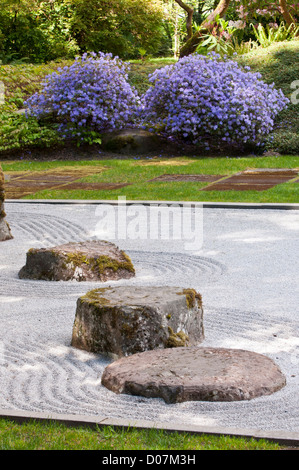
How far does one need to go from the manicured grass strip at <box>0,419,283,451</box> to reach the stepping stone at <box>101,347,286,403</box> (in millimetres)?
458

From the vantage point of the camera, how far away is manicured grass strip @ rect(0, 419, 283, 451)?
273 cm

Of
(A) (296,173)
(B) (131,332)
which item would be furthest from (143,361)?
(A) (296,173)

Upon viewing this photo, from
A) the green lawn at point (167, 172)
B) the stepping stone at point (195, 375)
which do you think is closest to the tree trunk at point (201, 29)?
the green lawn at point (167, 172)

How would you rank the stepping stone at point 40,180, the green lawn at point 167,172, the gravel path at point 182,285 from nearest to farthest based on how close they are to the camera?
the gravel path at point 182,285
the green lawn at point 167,172
the stepping stone at point 40,180

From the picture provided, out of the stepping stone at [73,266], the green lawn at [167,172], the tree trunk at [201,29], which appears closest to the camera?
the stepping stone at [73,266]

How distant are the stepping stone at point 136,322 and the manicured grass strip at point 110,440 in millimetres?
1055

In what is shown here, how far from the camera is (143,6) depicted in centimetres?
2359

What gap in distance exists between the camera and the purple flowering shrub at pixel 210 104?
13758 millimetres

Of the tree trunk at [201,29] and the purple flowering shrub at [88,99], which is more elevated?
the tree trunk at [201,29]
